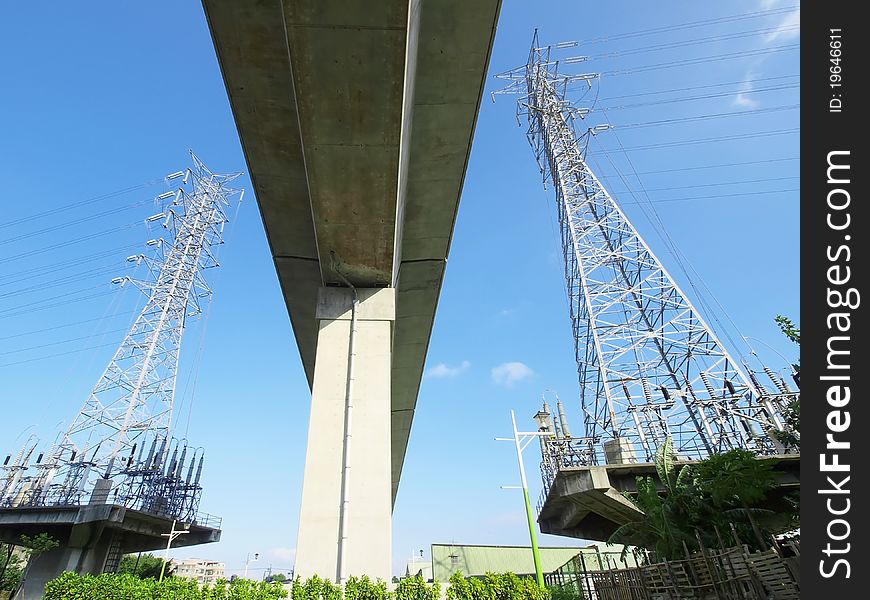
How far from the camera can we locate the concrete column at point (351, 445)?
6703 mm

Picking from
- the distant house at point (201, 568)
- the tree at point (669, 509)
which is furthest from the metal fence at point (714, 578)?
the distant house at point (201, 568)

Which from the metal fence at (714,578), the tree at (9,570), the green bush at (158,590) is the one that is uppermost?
the tree at (9,570)

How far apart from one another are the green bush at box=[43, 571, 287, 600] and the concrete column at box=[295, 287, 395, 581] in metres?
0.62

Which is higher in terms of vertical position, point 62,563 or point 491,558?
point 62,563

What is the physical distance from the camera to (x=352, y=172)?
250 inches

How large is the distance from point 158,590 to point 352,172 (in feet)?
28.8

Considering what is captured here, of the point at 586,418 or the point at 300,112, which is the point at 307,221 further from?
the point at 586,418

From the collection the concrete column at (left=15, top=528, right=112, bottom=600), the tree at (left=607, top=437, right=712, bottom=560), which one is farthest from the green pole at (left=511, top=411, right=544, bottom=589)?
the concrete column at (left=15, top=528, right=112, bottom=600)

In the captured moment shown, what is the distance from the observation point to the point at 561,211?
30359mm

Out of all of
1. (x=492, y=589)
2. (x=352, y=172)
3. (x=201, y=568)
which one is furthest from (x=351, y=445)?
(x=201, y=568)

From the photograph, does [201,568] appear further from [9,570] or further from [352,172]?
[352,172]

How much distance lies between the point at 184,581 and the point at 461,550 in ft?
108

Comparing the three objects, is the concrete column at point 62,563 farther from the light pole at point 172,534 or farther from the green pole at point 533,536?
the green pole at point 533,536

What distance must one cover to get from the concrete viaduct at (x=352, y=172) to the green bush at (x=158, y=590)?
2.12ft
